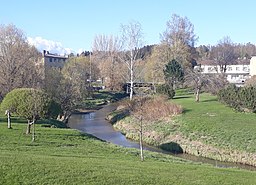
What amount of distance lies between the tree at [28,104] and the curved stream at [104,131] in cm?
901

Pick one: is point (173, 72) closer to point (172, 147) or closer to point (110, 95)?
point (110, 95)

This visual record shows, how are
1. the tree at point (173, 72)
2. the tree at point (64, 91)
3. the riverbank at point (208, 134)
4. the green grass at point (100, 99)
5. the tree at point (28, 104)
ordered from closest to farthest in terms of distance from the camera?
the tree at point (28, 104), the riverbank at point (208, 134), the tree at point (64, 91), the tree at point (173, 72), the green grass at point (100, 99)

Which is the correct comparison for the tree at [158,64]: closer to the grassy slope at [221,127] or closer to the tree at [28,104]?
the grassy slope at [221,127]

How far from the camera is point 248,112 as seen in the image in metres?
39.1

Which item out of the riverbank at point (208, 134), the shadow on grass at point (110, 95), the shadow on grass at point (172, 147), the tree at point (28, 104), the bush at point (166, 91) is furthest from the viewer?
the shadow on grass at point (110, 95)

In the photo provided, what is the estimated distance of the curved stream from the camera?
89.5 ft

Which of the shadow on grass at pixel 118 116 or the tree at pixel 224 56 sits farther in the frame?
the tree at pixel 224 56

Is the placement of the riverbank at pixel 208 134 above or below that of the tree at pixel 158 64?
below

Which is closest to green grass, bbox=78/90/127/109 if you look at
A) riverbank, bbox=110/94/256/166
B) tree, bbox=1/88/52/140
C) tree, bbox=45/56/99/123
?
tree, bbox=45/56/99/123

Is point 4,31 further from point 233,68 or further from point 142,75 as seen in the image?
point 233,68

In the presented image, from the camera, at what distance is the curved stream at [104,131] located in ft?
89.5

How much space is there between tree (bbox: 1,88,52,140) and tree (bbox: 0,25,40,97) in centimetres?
2145

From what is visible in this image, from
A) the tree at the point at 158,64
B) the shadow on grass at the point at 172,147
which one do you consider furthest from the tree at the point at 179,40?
the shadow on grass at the point at 172,147

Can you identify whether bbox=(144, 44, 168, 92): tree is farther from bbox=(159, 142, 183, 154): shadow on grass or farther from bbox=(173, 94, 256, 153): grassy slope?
bbox=(159, 142, 183, 154): shadow on grass
